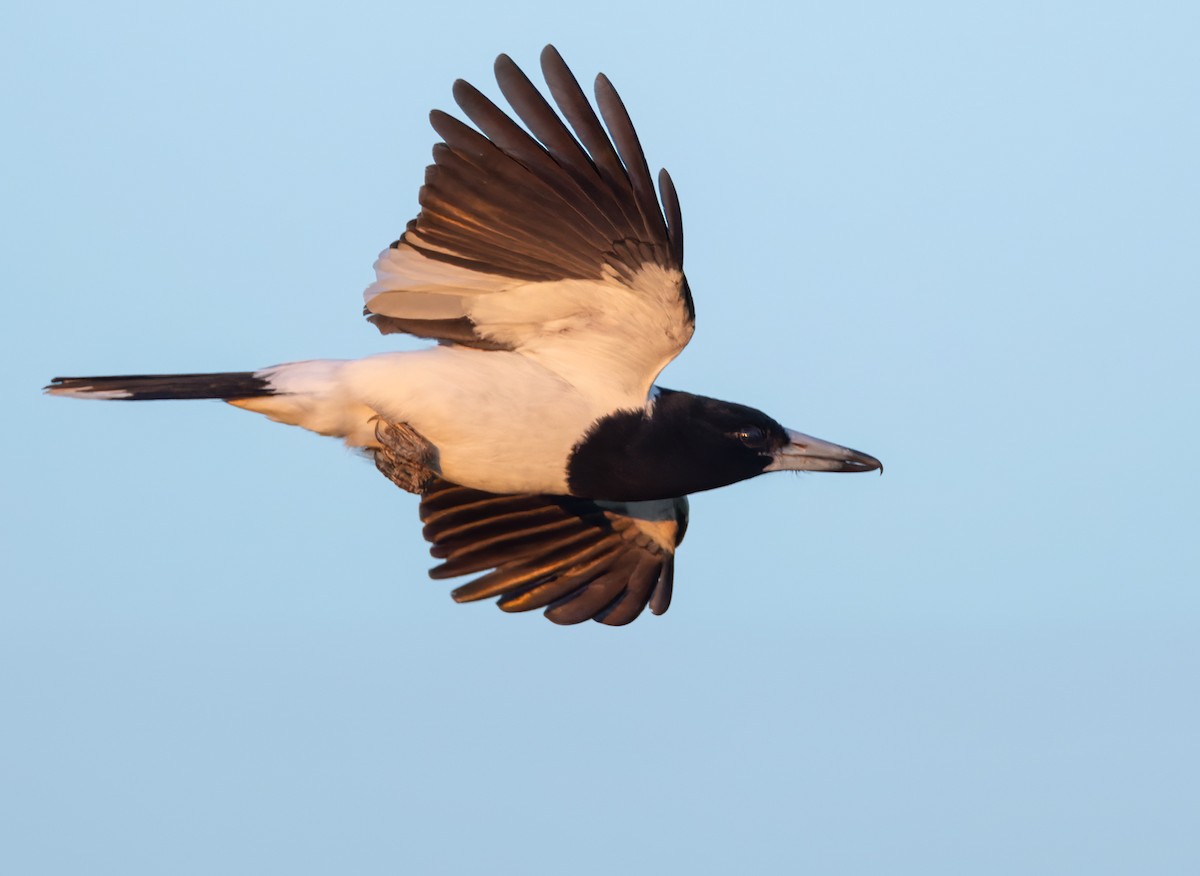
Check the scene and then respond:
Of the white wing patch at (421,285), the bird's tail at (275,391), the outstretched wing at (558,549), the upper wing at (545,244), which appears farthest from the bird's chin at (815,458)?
the bird's tail at (275,391)

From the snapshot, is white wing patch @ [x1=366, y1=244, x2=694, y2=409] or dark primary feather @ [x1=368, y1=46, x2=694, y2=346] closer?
dark primary feather @ [x1=368, y1=46, x2=694, y2=346]

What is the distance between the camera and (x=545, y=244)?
7500 millimetres

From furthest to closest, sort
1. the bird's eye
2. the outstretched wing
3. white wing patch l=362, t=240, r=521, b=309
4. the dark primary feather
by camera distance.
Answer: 1. the outstretched wing
2. the bird's eye
3. white wing patch l=362, t=240, r=521, b=309
4. the dark primary feather

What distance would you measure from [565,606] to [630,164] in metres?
2.41

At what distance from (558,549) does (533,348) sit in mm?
1289

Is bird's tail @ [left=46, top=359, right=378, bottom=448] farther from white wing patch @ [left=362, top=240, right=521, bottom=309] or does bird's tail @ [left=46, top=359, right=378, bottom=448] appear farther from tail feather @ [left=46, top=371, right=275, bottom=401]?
white wing patch @ [left=362, top=240, right=521, bottom=309]

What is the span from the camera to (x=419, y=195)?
757 cm

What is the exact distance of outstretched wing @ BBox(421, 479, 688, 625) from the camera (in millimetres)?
8734

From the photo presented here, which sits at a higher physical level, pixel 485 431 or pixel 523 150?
pixel 523 150

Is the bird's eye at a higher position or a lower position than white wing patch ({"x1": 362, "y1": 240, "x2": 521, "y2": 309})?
lower

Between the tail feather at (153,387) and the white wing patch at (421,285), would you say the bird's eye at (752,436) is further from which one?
the tail feather at (153,387)

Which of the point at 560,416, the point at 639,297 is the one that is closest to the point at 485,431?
the point at 560,416

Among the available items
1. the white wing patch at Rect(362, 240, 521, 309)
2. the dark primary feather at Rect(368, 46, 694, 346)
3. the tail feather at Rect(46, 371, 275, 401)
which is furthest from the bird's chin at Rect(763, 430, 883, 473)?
the tail feather at Rect(46, 371, 275, 401)

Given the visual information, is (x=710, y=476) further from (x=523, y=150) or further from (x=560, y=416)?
(x=523, y=150)
